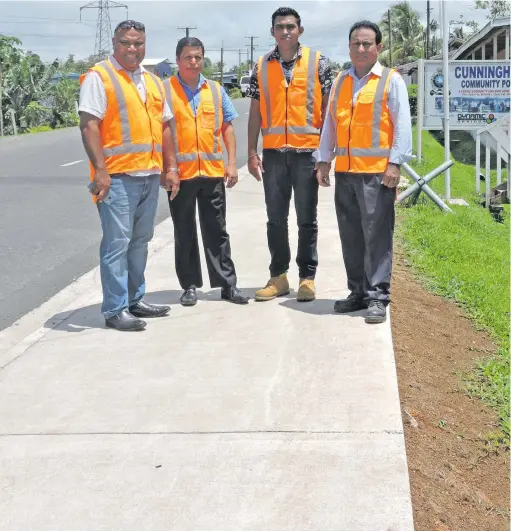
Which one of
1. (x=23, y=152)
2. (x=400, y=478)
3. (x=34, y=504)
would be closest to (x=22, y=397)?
(x=34, y=504)

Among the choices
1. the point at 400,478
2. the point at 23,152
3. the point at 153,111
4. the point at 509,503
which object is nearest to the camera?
the point at 400,478

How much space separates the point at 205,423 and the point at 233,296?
2329 mm

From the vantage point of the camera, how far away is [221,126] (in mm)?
6262

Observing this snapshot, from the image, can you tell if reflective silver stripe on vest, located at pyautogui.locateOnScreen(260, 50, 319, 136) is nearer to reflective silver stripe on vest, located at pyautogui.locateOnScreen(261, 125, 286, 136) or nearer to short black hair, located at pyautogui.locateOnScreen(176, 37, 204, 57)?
reflective silver stripe on vest, located at pyautogui.locateOnScreen(261, 125, 286, 136)

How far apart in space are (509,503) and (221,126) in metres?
3.49

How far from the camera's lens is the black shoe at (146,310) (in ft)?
19.8

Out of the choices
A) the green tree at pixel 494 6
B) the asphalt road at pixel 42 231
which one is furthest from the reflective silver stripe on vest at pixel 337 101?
the green tree at pixel 494 6

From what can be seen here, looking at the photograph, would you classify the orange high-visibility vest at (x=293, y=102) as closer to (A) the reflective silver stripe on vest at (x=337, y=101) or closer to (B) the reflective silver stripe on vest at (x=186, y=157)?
(A) the reflective silver stripe on vest at (x=337, y=101)

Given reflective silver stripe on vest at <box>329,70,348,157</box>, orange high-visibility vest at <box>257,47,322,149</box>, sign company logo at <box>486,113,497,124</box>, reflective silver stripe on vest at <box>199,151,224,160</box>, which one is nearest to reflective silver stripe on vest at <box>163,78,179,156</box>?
reflective silver stripe on vest at <box>199,151,224,160</box>

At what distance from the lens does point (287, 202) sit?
640cm

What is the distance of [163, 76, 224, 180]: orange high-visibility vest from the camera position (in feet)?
19.8

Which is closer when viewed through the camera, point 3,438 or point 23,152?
point 3,438

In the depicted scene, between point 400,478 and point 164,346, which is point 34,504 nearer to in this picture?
point 400,478

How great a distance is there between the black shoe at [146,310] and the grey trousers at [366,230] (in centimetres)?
133
